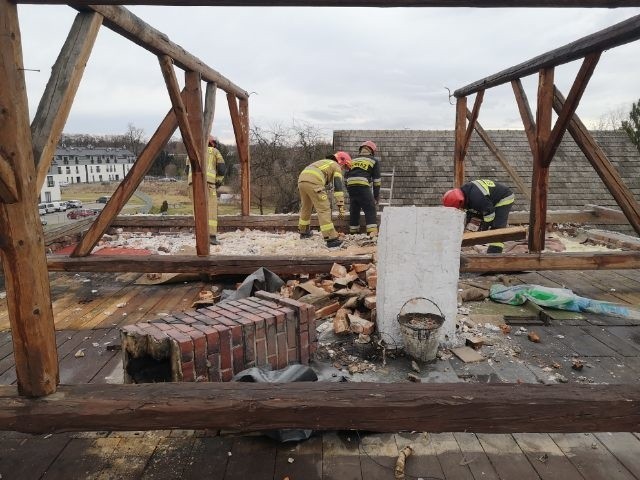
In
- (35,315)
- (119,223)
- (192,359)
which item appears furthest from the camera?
(119,223)

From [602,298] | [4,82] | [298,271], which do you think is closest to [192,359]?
[4,82]

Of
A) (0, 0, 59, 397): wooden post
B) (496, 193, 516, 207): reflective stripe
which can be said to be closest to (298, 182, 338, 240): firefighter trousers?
(496, 193, 516, 207): reflective stripe

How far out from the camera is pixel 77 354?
147 inches

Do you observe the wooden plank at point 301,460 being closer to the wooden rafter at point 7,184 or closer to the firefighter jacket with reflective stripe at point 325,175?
the wooden rafter at point 7,184

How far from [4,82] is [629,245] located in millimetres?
8546

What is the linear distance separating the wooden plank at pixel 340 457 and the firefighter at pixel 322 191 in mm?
5034

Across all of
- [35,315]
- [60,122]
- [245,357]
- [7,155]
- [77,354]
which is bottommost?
[77,354]

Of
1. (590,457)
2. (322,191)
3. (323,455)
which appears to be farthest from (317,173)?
(590,457)

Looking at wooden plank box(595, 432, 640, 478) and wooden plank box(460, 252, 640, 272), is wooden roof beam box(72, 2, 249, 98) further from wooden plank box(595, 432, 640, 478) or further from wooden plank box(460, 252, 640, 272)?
wooden plank box(460, 252, 640, 272)

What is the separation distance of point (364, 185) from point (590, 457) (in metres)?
5.94

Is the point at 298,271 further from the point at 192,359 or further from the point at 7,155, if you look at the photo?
the point at 7,155

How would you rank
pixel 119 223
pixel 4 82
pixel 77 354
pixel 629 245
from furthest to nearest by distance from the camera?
pixel 119 223, pixel 629 245, pixel 77 354, pixel 4 82

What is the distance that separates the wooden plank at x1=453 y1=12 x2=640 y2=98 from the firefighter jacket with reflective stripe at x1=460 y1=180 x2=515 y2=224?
1.50 m

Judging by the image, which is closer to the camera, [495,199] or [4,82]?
[4,82]
